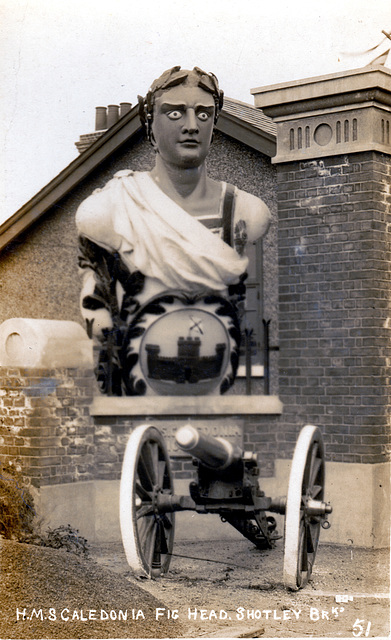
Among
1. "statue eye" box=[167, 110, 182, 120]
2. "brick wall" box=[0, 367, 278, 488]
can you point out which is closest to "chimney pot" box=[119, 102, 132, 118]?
"statue eye" box=[167, 110, 182, 120]

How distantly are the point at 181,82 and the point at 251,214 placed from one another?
1136 mm

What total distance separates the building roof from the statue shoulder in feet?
1.30

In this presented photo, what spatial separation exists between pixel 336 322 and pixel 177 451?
1576 mm

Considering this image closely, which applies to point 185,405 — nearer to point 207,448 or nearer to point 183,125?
point 207,448

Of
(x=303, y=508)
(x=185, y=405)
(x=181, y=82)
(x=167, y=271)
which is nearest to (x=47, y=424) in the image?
(x=185, y=405)

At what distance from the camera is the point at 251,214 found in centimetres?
762

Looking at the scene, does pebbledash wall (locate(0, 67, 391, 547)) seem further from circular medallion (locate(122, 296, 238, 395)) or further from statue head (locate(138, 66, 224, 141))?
statue head (locate(138, 66, 224, 141))

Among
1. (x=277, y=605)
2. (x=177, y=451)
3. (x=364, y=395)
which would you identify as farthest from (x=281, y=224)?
(x=277, y=605)

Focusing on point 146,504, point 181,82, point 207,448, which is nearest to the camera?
point 207,448

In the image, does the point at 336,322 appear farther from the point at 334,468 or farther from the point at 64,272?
the point at 64,272

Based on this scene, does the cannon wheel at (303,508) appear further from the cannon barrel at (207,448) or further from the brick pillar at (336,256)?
the brick pillar at (336,256)

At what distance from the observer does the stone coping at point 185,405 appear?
24.9 ft

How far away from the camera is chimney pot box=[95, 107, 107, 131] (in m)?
7.47

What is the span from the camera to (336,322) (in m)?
7.48
